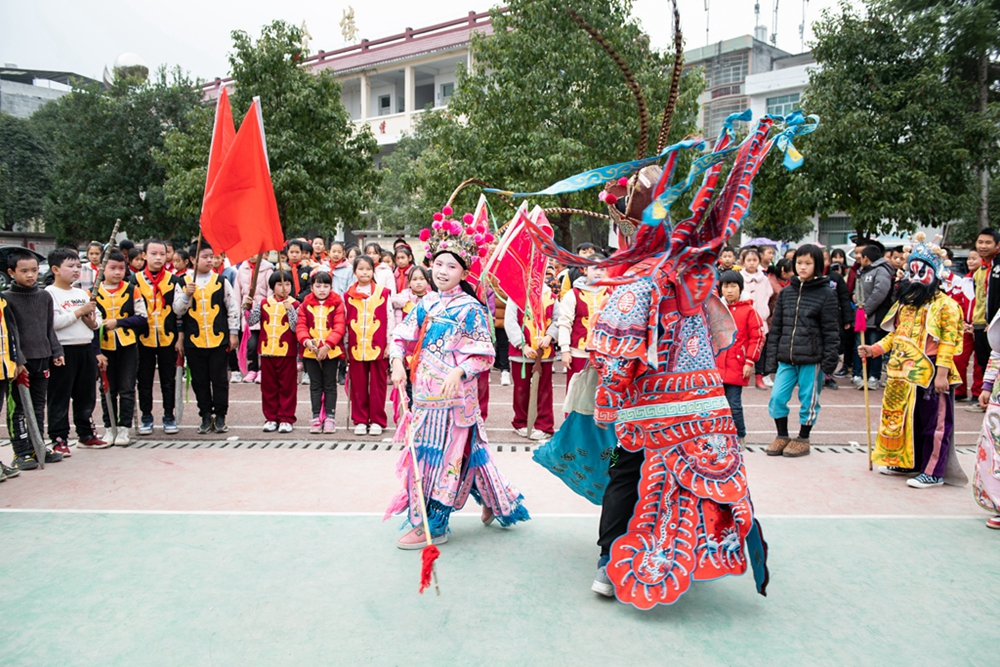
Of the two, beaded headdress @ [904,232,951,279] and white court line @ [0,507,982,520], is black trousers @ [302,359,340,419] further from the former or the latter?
beaded headdress @ [904,232,951,279]

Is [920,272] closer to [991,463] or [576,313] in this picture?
[991,463]

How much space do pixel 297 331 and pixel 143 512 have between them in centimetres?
285

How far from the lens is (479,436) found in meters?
4.18

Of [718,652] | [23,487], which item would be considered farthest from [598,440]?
[23,487]

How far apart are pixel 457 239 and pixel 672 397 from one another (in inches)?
64.9

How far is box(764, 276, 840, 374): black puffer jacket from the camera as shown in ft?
20.0

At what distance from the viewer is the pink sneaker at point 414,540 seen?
3.98 m

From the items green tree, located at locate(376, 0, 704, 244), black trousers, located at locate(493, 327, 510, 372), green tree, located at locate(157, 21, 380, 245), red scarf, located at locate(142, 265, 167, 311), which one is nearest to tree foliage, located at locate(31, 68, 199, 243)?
green tree, located at locate(157, 21, 380, 245)

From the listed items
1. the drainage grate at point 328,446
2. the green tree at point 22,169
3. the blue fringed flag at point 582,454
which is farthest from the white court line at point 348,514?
the green tree at point 22,169

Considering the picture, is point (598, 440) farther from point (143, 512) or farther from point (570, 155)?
point (570, 155)

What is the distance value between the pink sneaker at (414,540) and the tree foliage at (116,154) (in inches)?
915

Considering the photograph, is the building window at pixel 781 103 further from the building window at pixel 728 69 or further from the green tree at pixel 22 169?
the green tree at pixel 22 169

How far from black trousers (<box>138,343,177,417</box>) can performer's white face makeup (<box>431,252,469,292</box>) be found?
12.9 feet

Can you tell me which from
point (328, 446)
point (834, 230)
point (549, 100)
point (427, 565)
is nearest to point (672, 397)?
point (427, 565)
